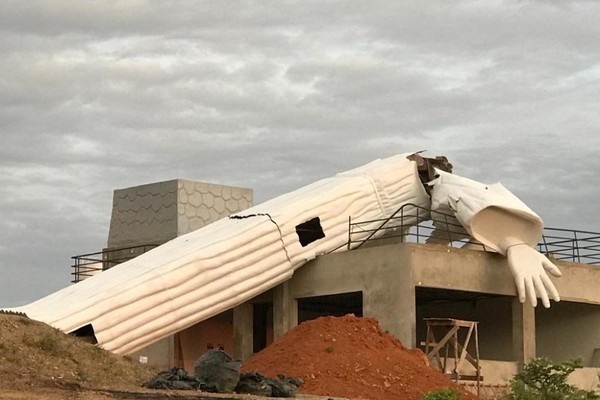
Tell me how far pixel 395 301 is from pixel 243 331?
7302 mm

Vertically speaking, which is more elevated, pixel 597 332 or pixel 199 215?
pixel 199 215

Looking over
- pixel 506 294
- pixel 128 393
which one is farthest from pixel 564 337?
pixel 128 393

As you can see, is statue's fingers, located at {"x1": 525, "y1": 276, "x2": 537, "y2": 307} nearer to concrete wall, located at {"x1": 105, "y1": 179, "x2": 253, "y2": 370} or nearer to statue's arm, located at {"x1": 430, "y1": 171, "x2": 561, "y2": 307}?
statue's arm, located at {"x1": 430, "y1": 171, "x2": 561, "y2": 307}

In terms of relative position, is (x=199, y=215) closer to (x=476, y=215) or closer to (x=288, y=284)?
(x=288, y=284)

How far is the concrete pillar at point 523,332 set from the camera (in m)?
41.5

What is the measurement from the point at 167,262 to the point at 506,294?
35.4 ft

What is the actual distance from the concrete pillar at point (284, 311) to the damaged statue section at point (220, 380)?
14.6 meters

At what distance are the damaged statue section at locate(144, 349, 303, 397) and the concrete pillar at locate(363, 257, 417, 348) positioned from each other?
1132 centimetres

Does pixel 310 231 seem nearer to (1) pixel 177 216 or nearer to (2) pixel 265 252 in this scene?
(2) pixel 265 252

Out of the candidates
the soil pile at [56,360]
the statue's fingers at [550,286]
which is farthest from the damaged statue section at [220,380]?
the statue's fingers at [550,286]

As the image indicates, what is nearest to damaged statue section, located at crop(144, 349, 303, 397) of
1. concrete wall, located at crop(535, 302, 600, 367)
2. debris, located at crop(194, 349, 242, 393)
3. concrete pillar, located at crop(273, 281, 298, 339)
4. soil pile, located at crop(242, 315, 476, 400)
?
debris, located at crop(194, 349, 242, 393)

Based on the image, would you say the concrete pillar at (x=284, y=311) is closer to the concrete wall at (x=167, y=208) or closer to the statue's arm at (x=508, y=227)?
the statue's arm at (x=508, y=227)

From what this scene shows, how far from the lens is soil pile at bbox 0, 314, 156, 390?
26.3 m

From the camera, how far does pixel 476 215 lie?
4197 cm
